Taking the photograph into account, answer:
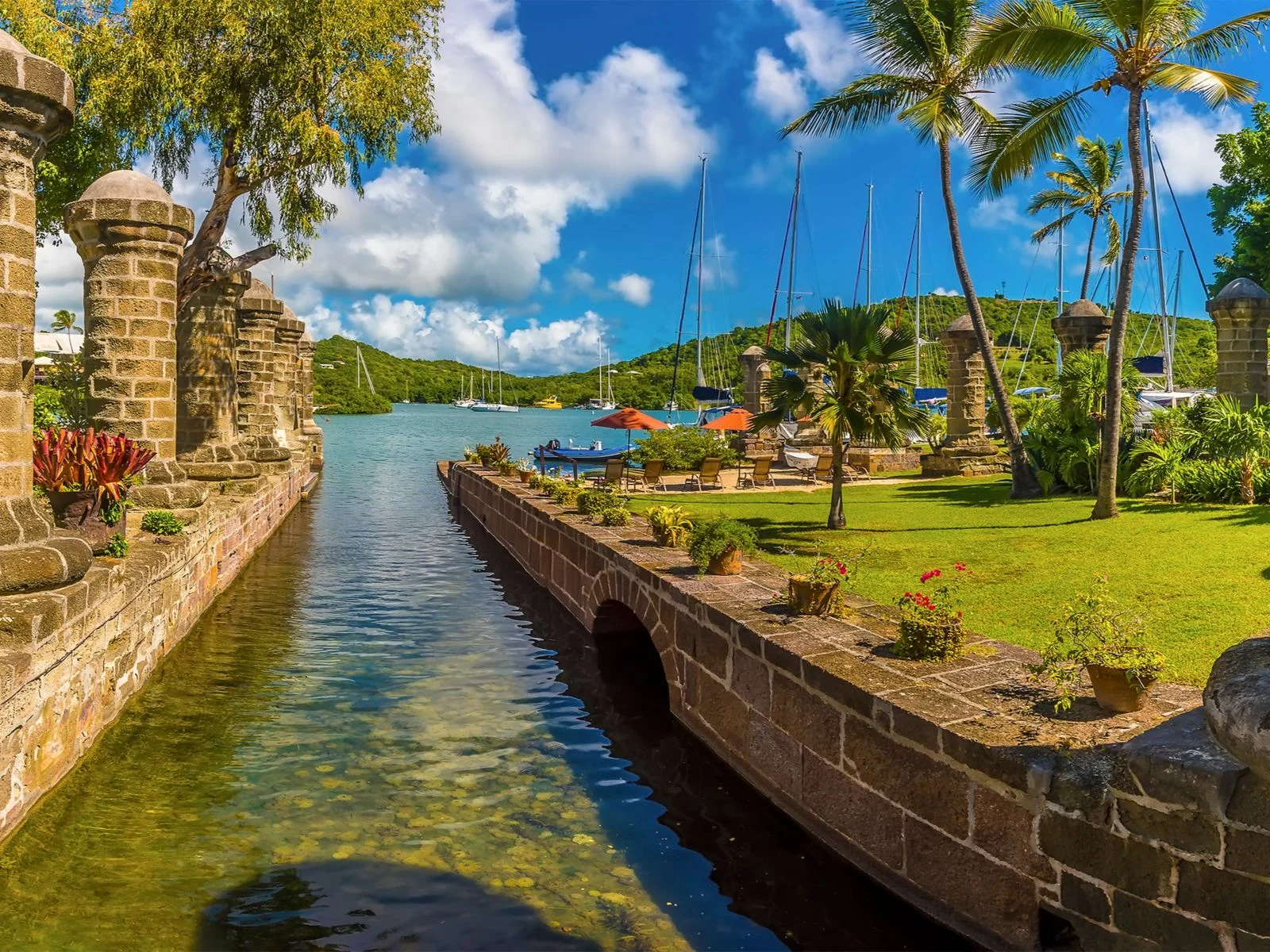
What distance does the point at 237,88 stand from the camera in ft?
60.4

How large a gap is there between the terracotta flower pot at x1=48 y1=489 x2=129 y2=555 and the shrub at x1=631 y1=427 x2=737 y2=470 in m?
19.1

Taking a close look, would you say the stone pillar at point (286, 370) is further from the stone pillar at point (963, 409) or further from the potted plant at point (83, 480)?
the stone pillar at point (963, 409)

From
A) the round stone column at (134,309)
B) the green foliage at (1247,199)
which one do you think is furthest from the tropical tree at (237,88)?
the green foliage at (1247,199)

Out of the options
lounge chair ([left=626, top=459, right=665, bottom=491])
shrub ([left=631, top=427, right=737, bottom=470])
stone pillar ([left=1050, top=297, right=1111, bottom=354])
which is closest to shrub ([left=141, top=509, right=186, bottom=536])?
lounge chair ([left=626, top=459, right=665, bottom=491])

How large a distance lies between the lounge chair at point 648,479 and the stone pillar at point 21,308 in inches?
607

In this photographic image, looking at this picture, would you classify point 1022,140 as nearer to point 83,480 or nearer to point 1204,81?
point 1204,81

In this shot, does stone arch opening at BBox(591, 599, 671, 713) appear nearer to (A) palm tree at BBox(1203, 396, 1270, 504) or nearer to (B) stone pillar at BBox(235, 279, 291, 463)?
(A) palm tree at BBox(1203, 396, 1270, 504)

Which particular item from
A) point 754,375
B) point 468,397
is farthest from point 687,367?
point 754,375

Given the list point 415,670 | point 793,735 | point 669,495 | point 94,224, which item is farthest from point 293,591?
point 793,735

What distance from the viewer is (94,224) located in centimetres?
1216

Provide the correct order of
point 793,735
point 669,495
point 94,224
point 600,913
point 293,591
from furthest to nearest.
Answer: point 669,495
point 293,591
point 94,224
point 793,735
point 600,913

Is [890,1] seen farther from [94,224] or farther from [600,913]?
[600,913]

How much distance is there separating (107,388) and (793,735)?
10826 mm

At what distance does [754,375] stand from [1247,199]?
22.1 m
